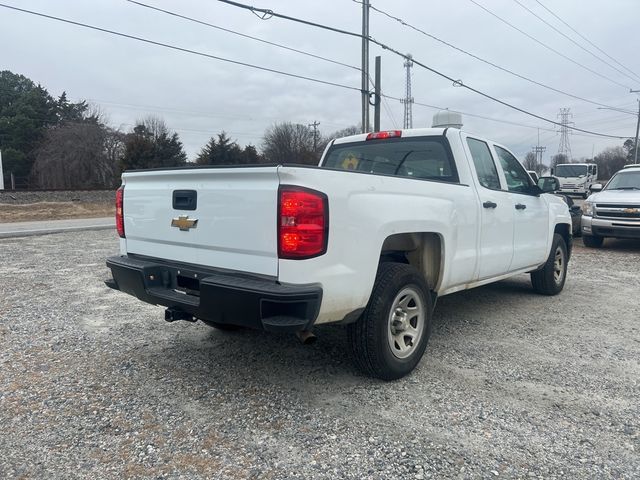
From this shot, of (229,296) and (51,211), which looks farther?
(51,211)

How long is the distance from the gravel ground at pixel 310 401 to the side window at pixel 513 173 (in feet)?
4.71

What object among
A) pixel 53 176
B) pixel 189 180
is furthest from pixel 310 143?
pixel 189 180

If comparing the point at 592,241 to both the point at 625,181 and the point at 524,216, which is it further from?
the point at 524,216

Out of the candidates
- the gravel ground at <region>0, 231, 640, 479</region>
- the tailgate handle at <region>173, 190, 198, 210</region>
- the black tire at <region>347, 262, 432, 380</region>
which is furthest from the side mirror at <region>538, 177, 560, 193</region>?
the tailgate handle at <region>173, 190, 198, 210</region>

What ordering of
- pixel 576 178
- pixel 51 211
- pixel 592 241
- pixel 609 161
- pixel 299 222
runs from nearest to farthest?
pixel 299 222 → pixel 592 241 → pixel 51 211 → pixel 576 178 → pixel 609 161

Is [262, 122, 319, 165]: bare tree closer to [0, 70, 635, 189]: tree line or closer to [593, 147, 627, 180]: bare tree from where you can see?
[0, 70, 635, 189]: tree line

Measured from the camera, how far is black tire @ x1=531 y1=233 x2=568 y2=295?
20.4 feet

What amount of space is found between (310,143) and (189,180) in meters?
62.3

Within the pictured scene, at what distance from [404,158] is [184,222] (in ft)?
7.57

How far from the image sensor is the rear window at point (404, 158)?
4.55 m

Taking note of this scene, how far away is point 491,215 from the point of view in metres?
4.64

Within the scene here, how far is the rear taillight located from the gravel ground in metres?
1.10

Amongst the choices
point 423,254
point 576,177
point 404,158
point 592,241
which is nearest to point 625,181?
point 592,241

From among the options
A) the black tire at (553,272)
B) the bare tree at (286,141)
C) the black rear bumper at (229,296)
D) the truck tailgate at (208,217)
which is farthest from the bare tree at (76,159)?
the black rear bumper at (229,296)
